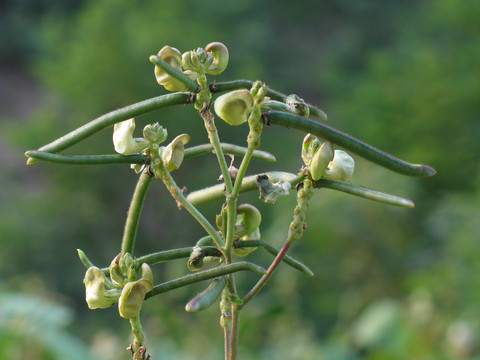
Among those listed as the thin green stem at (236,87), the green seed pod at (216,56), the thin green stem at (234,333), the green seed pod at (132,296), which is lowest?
the thin green stem at (234,333)

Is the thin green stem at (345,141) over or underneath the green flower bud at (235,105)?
underneath

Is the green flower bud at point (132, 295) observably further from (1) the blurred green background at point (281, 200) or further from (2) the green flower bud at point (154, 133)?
(1) the blurred green background at point (281, 200)

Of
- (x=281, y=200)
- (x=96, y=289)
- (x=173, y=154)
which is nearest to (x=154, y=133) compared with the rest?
(x=173, y=154)

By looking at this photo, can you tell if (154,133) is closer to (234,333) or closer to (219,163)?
(219,163)

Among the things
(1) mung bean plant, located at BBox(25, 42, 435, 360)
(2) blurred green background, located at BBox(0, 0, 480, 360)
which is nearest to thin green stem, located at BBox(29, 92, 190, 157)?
(1) mung bean plant, located at BBox(25, 42, 435, 360)

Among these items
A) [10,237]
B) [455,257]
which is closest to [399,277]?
[455,257]

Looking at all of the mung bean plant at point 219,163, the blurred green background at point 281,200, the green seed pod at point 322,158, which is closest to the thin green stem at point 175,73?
the mung bean plant at point 219,163
